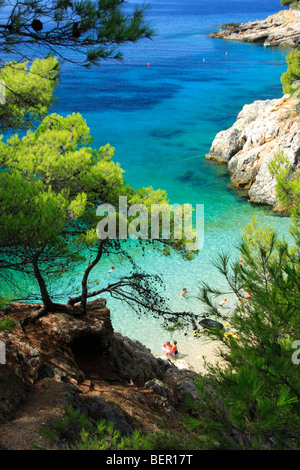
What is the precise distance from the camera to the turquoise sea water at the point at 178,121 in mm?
16767

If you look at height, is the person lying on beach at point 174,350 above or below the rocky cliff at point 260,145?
below

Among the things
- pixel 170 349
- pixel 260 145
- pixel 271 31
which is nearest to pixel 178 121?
pixel 260 145

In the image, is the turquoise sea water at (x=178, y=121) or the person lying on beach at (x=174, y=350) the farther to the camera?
the turquoise sea water at (x=178, y=121)

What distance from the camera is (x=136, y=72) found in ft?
183

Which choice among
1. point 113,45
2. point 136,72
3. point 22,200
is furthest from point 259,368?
point 136,72

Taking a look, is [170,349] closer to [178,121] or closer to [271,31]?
[178,121]

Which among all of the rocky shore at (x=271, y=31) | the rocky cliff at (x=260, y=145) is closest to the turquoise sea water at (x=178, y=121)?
the rocky cliff at (x=260, y=145)

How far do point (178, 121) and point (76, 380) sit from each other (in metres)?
33.1

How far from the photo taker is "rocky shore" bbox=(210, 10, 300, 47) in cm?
7144

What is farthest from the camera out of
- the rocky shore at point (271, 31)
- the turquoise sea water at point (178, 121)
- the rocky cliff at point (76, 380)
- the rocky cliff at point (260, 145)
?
the rocky shore at point (271, 31)

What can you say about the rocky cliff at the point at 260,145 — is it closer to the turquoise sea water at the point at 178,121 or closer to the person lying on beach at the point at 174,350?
the turquoise sea water at the point at 178,121

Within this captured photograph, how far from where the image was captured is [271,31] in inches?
3007

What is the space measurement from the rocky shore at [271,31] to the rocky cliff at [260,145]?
52.0 m
